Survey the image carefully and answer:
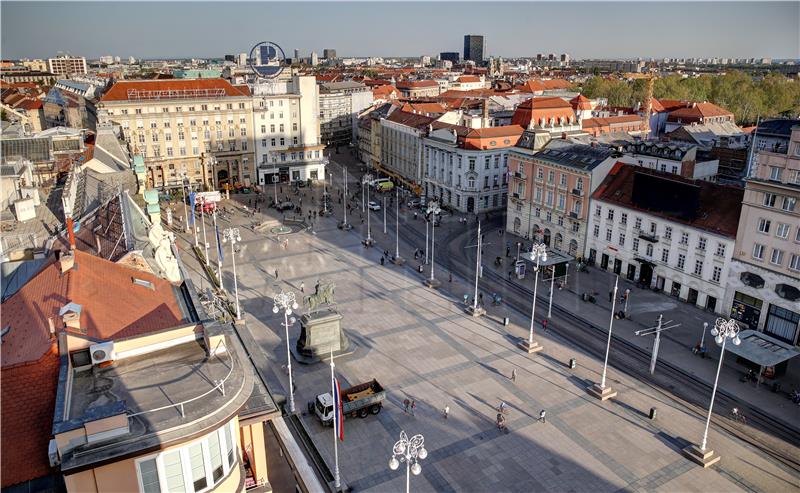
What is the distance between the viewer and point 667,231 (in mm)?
57062

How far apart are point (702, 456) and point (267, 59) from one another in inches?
4388

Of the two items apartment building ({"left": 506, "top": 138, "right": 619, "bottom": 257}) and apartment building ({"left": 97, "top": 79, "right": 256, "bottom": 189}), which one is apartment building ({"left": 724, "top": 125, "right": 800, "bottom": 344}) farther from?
apartment building ({"left": 97, "top": 79, "right": 256, "bottom": 189})

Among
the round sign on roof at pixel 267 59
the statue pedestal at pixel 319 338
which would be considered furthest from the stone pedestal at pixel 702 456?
the round sign on roof at pixel 267 59

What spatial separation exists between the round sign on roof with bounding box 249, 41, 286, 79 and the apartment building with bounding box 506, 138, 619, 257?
62.1m

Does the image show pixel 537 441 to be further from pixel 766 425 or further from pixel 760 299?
pixel 760 299

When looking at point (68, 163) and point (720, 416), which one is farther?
point (68, 163)

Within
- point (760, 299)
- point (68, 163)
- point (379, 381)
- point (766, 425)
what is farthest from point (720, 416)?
point (68, 163)

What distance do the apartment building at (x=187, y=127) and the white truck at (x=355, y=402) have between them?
2555 inches

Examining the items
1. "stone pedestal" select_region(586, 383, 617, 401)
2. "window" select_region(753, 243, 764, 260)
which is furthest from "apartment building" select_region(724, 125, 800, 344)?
"stone pedestal" select_region(586, 383, 617, 401)

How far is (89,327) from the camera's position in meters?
20.9

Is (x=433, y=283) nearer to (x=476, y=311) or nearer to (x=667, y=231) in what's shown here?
(x=476, y=311)

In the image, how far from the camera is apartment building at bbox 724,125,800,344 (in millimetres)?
46375

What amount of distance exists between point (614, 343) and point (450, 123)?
59334 mm

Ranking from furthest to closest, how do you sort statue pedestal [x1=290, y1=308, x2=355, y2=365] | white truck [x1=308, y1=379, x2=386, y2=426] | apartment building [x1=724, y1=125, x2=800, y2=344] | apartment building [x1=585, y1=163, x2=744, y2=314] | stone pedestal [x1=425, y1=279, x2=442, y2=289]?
1. stone pedestal [x1=425, y1=279, x2=442, y2=289]
2. apartment building [x1=585, y1=163, x2=744, y2=314]
3. apartment building [x1=724, y1=125, x2=800, y2=344]
4. statue pedestal [x1=290, y1=308, x2=355, y2=365]
5. white truck [x1=308, y1=379, x2=386, y2=426]
